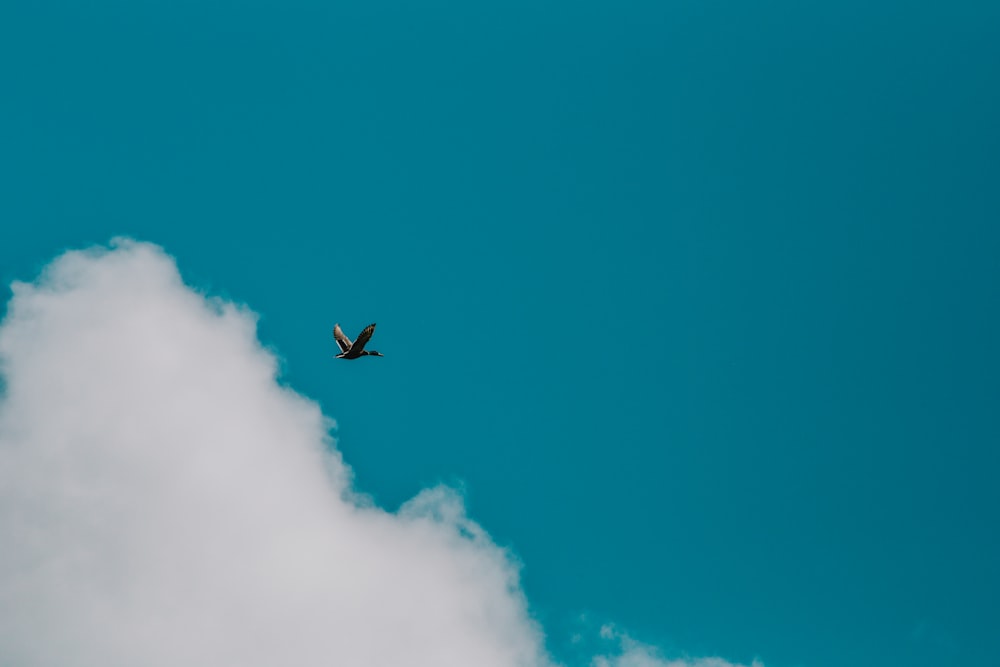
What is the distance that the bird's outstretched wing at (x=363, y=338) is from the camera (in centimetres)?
8275

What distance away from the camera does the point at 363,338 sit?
84500 millimetres

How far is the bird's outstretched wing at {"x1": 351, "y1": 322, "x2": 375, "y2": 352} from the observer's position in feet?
271

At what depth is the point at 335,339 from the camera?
88.0m
